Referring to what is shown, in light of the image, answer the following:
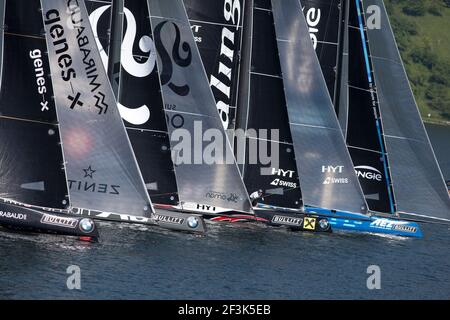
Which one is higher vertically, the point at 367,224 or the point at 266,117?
the point at 266,117

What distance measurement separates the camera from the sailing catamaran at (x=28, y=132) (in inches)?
1618

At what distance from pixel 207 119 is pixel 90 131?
19.5 feet

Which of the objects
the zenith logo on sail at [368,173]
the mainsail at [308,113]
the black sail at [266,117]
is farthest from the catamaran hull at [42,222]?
the zenith logo on sail at [368,173]

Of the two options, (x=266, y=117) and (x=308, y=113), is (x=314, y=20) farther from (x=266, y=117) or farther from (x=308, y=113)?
(x=266, y=117)

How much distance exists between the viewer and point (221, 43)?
1992 inches

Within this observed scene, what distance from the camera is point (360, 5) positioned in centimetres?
5175

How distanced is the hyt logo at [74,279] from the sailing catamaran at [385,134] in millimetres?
15932

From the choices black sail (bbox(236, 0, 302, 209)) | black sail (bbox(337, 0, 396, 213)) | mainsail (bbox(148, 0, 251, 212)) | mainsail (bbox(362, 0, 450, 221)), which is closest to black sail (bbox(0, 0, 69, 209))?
mainsail (bbox(148, 0, 251, 212))

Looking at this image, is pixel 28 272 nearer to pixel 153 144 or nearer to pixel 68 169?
pixel 68 169

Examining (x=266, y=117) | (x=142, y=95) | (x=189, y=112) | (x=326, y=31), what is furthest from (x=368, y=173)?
(x=142, y=95)

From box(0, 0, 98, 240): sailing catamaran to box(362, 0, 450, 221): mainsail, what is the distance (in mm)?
15385

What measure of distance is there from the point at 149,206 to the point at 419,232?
13.5 m
